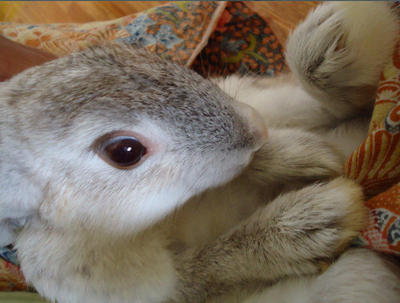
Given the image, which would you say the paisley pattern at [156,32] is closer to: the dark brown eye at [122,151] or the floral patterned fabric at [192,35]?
the floral patterned fabric at [192,35]

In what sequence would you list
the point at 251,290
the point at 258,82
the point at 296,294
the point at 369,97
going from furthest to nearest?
1. the point at 258,82
2. the point at 369,97
3. the point at 251,290
4. the point at 296,294

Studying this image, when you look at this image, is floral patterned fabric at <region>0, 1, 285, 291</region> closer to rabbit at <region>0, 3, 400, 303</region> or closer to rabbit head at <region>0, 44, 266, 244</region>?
rabbit at <region>0, 3, 400, 303</region>

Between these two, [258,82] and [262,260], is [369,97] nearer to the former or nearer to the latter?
[258,82]

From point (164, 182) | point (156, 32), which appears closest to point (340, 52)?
point (164, 182)

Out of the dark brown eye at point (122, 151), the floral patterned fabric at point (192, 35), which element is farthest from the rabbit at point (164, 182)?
the floral patterned fabric at point (192, 35)

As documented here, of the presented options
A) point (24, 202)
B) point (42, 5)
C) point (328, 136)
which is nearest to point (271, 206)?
point (328, 136)

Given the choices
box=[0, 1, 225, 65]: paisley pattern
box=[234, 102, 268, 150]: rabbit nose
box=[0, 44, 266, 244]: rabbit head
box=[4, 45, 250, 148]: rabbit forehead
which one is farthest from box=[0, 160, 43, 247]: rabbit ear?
box=[0, 1, 225, 65]: paisley pattern

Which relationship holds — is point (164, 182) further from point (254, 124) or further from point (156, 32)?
point (156, 32)
